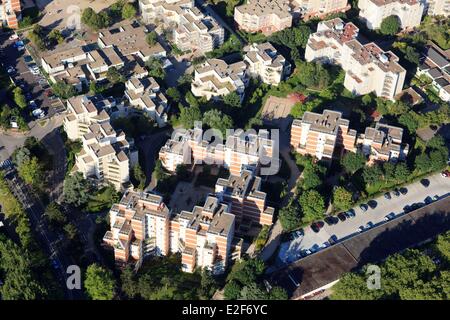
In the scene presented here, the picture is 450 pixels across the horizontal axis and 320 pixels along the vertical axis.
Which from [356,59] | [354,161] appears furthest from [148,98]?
[356,59]

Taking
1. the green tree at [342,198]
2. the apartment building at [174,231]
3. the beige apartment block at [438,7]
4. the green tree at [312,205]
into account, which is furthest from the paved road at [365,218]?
the beige apartment block at [438,7]

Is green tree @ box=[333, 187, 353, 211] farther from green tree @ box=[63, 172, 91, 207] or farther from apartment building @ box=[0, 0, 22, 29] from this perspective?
apartment building @ box=[0, 0, 22, 29]

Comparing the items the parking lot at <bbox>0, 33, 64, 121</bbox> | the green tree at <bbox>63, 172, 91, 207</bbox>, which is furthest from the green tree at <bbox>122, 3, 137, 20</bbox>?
the green tree at <bbox>63, 172, 91, 207</bbox>

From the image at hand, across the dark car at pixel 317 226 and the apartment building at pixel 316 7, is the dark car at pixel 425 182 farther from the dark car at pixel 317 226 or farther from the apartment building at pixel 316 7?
the apartment building at pixel 316 7

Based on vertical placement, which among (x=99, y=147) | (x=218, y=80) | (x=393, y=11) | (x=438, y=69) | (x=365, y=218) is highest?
(x=99, y=147)

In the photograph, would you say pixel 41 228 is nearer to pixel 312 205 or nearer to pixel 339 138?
pixel 312 205

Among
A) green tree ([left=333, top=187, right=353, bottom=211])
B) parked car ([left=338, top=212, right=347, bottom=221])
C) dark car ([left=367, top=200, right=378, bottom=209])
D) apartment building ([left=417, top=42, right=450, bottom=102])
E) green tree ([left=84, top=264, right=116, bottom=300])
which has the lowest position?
dark car ([left=367, top=200, right=378, bottom=209])
